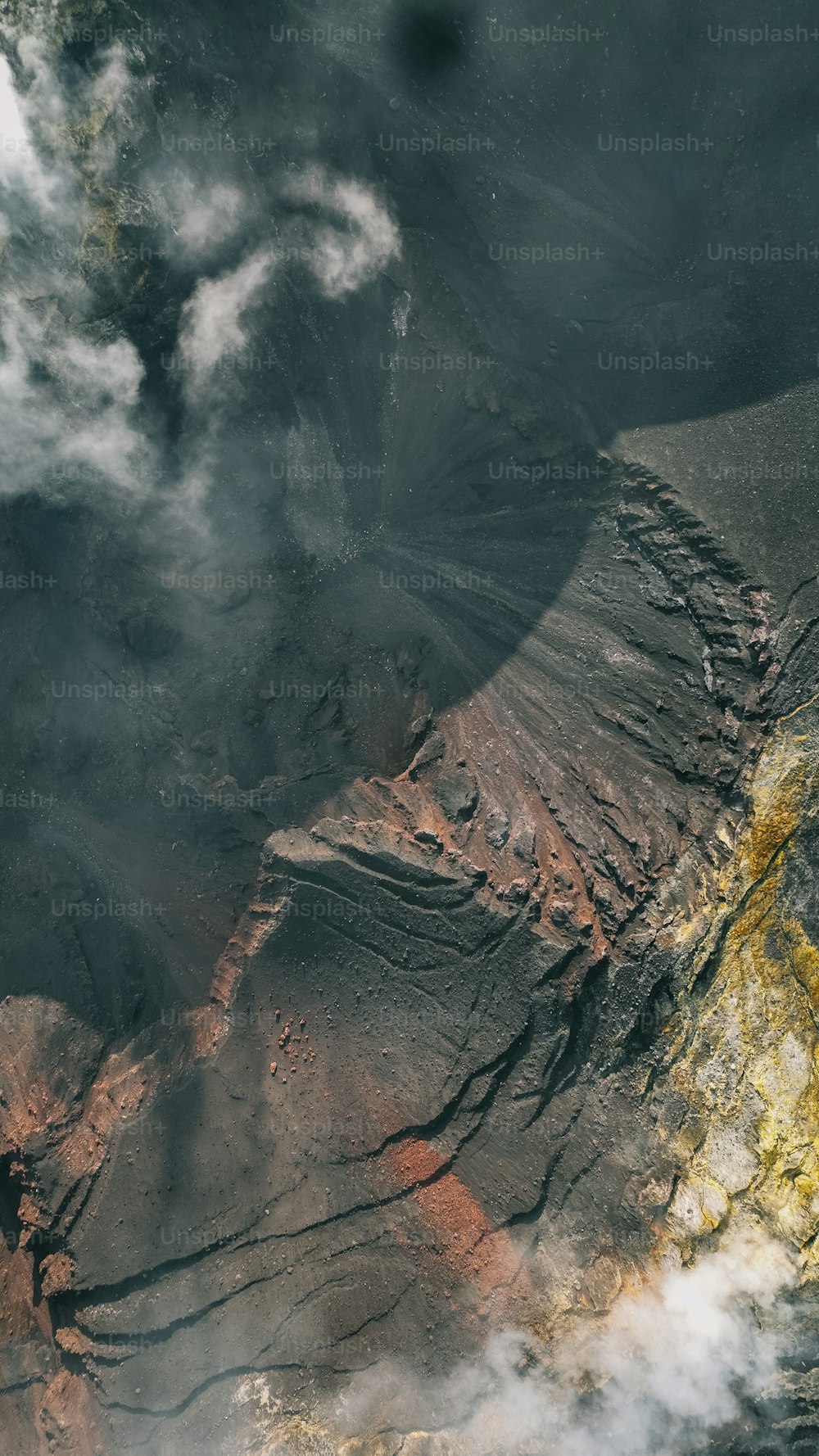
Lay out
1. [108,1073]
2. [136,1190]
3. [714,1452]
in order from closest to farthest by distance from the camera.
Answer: [714,1452], [136,1190], [108,1073]

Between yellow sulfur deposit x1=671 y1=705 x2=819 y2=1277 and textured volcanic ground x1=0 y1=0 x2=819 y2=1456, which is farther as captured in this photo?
textured volcanic ground x1=0 y1=0 x2=819 y2=1456

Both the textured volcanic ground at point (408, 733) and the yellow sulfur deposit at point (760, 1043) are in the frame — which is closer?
the yellow sulfur deposit at point (760, 1043)

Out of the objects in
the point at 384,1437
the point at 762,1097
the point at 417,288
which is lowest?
the point at 384,1437

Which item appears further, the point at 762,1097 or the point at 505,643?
the point at 505,643

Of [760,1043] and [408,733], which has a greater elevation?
[408,733]

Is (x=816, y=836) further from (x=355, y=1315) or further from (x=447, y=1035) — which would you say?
(x=355, y=1315)

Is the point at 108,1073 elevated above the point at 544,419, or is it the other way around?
the point at 544,419

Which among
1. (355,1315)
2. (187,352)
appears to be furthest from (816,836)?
(187,352)

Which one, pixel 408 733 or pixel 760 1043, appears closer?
pixel 760 1043
